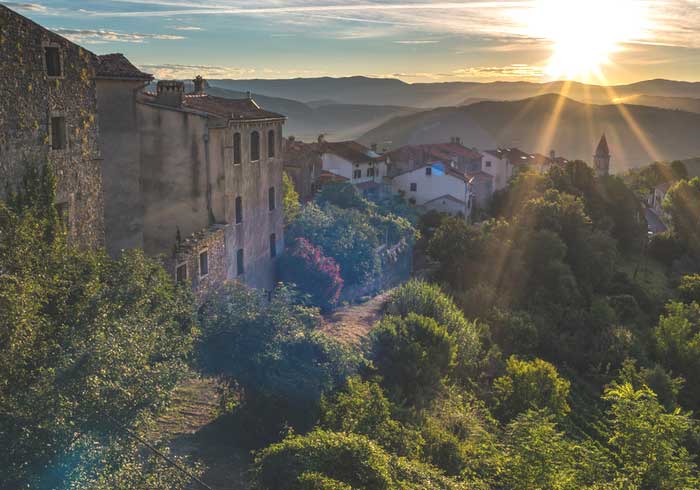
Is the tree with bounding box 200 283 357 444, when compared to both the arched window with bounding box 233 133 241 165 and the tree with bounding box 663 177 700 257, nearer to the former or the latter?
the arched window with bounding box 233 133 241 165

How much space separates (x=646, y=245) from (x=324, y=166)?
30827 millimetres

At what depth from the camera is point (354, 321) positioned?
28.6 m

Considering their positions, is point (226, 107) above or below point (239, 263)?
above

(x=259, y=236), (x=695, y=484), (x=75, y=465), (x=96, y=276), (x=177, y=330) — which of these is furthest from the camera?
(x=259, y=236)

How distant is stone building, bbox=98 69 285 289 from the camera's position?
907 inches

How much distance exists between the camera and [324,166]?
195 feet

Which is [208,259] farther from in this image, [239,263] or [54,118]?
[54,118]

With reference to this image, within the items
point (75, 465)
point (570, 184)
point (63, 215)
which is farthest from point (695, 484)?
point (570, 184)

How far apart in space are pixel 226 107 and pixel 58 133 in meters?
10.7

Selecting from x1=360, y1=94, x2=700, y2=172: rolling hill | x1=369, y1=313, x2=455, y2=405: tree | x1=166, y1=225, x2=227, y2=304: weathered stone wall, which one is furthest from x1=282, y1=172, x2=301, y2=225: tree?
x1=360, y1=94, x2=700, y2=172: rolling hill

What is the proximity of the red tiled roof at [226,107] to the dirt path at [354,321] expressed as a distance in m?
8.69

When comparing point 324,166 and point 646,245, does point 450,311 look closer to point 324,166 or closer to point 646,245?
point 324,166

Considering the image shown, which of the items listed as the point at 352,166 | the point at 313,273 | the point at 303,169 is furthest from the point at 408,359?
the point at 352,166

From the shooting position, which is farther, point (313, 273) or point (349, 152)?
point (349, 152)
